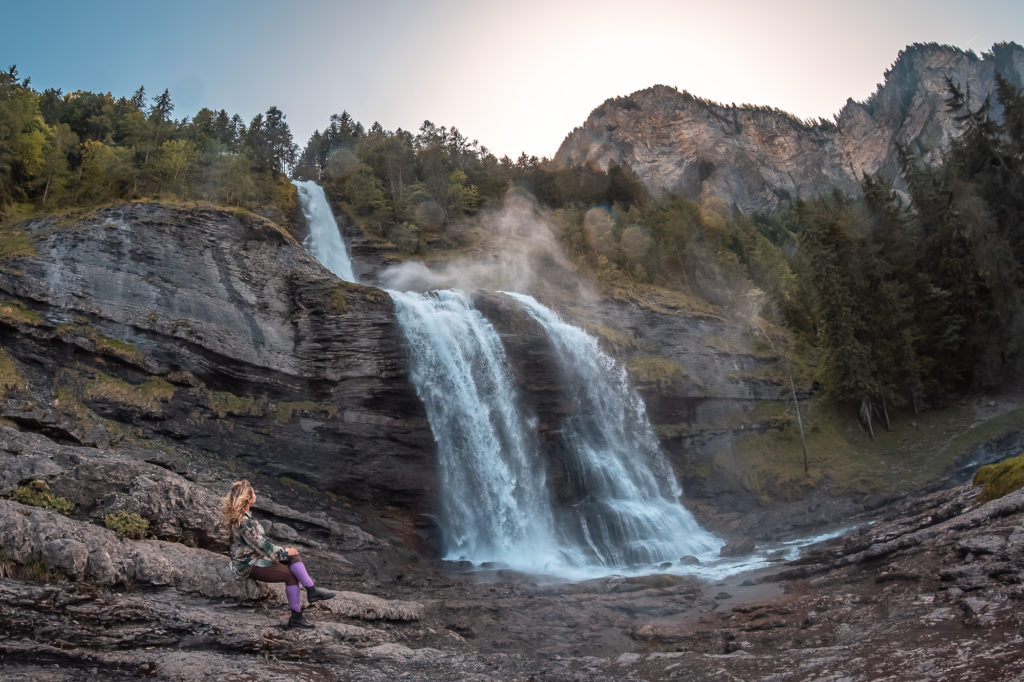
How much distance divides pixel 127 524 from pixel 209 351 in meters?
Answer: 13.9

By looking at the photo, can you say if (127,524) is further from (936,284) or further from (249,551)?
(936,284)

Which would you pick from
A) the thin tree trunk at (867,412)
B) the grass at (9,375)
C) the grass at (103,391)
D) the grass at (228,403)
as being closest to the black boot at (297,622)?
the grass at (103,391)

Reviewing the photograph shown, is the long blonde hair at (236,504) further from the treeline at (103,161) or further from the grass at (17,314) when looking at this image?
the treeline at (103,161)

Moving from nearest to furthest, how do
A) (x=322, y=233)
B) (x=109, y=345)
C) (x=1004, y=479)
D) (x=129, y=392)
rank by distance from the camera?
(x=1004, y=479) → (x=129, y=392) → (x=109, y=345) → (x=322, y=233)

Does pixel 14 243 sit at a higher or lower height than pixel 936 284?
higher

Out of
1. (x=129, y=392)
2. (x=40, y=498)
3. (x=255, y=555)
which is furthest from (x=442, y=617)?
(x=129, y=392)

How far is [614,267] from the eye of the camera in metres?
42.7

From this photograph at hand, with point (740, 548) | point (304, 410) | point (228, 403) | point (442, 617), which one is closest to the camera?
point (442, 617)

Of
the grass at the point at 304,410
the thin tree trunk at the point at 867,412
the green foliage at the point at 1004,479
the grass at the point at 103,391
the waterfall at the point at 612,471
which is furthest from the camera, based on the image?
the thin tree trunk at the point at 867,412

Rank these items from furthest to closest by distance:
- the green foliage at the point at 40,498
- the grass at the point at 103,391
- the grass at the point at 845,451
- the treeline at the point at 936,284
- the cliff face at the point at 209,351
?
the treeline at the point at 936,284, the grass at the point at 845,451, the cliff face at the point at 209,351, the grass at the point at 103,391, the green foliage at the point at 40,498

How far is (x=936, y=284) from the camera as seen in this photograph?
34.4 metres

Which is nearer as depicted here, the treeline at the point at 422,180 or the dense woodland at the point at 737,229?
the dense woodland at the point at 737,229

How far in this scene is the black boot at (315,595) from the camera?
7.96 m

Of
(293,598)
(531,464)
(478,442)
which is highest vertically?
(478,442)
